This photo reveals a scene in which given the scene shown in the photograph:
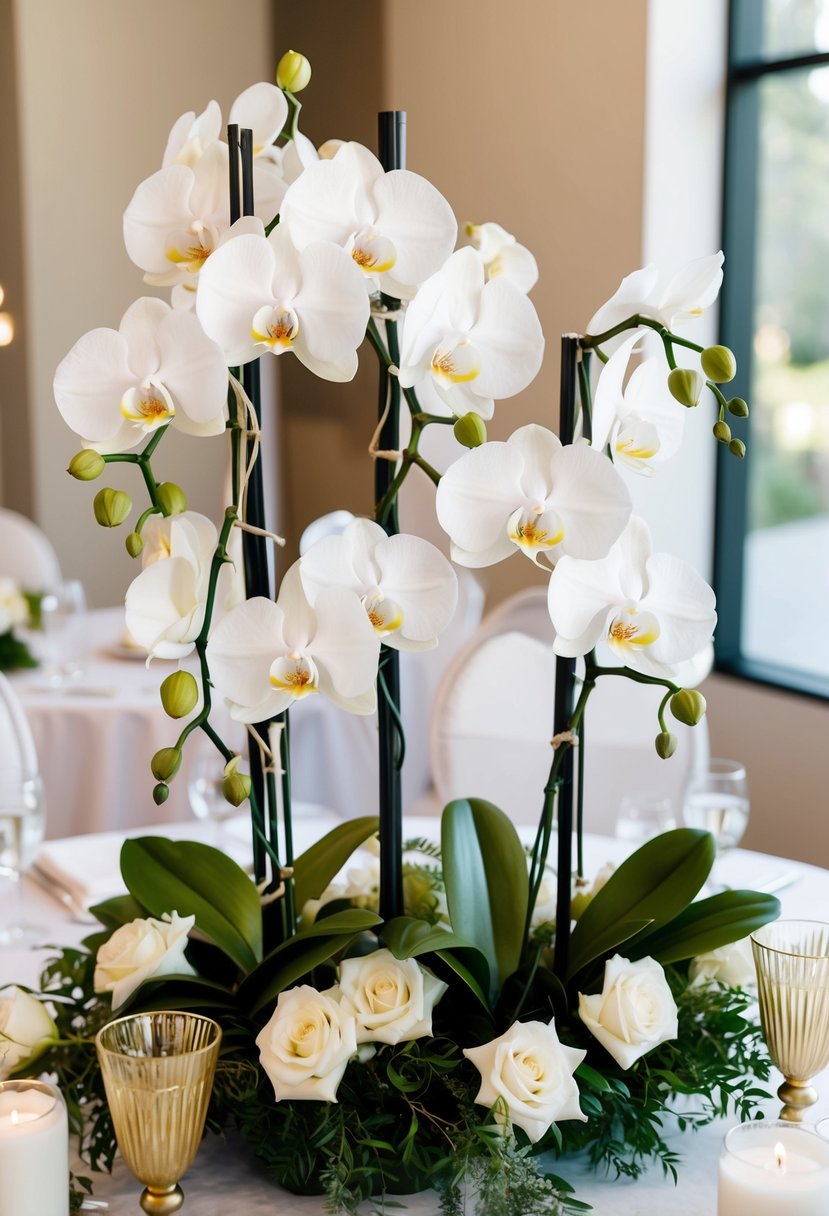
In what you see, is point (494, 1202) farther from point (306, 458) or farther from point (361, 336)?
point (306, 458)

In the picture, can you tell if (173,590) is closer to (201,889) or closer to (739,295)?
(201,889)

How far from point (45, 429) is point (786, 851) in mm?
2615

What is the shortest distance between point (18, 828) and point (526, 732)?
963 millimetres

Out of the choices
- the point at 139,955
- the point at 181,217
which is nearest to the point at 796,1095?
the point at 139,955

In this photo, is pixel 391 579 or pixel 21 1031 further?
pixel 21 1031

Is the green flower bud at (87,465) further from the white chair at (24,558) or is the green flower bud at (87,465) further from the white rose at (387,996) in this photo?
the white chair at (24,558)

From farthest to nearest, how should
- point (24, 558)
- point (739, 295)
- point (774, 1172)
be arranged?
point (24, 558) < point (739, 295) < point (774, 1172)

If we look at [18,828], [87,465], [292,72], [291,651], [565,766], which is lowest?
[18,828]

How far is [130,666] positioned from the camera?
2.83m

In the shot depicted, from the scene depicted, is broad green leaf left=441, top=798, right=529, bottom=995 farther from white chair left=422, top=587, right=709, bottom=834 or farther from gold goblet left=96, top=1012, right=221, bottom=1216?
white chair left=422, top=587, right=709, bottom=834

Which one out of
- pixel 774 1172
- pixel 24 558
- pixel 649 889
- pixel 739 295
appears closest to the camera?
pixel 774 1172

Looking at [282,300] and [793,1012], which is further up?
[282,300]

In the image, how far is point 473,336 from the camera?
31.9 inches

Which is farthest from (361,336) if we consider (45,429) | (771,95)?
(45,429)
